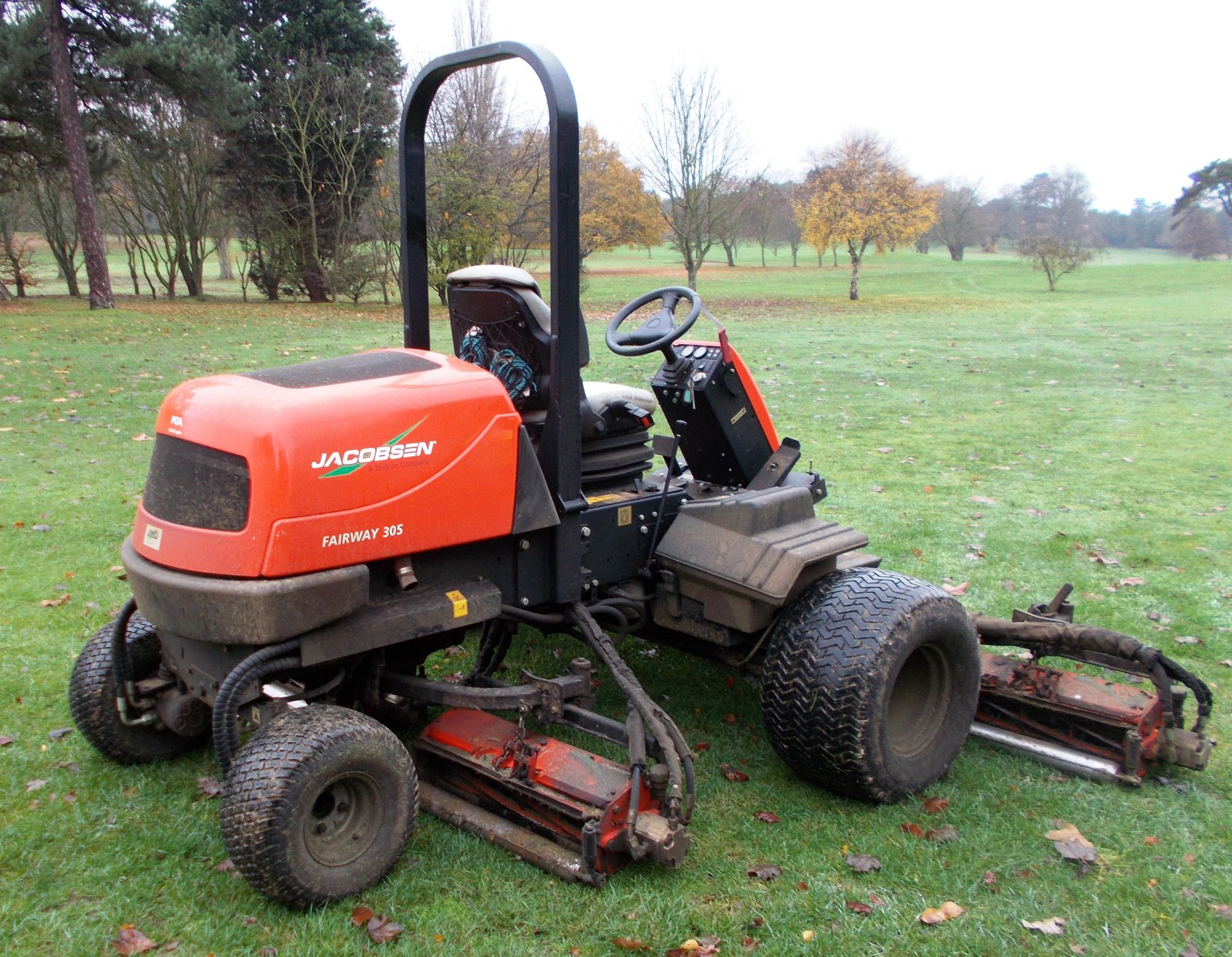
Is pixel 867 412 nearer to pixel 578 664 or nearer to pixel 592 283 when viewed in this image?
pixel 578 664

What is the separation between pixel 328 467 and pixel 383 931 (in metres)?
1.36

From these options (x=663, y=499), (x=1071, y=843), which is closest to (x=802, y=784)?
(x=1071, y=843)

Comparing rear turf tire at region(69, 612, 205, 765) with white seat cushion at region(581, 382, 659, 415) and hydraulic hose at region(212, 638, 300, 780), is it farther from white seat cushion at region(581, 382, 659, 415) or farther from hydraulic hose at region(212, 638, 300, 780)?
white seat cushion at region(581, 382, 659, 415)

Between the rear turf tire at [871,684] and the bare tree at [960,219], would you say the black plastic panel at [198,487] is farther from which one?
the bare tree at [960,219]

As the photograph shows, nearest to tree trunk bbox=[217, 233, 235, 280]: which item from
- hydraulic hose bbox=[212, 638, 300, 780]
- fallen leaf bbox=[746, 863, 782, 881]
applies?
hydraulic hose bbox=[212, 638, 300, 780]

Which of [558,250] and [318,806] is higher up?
[558,250]

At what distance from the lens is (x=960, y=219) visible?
62.6 metres

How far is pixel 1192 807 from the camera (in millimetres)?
3664

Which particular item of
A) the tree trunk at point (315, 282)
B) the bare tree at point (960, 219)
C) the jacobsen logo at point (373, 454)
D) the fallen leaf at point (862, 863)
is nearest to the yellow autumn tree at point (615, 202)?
the tree trunk at point (315, 282)

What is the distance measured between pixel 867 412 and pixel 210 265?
46988 millimetres

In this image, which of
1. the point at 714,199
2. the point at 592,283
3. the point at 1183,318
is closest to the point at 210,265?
the point at 592,283

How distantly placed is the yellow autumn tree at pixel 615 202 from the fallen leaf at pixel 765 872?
40.3 meters

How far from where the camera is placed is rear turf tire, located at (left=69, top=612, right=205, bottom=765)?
3.74 metres

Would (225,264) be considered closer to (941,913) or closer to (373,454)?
(373,454)
